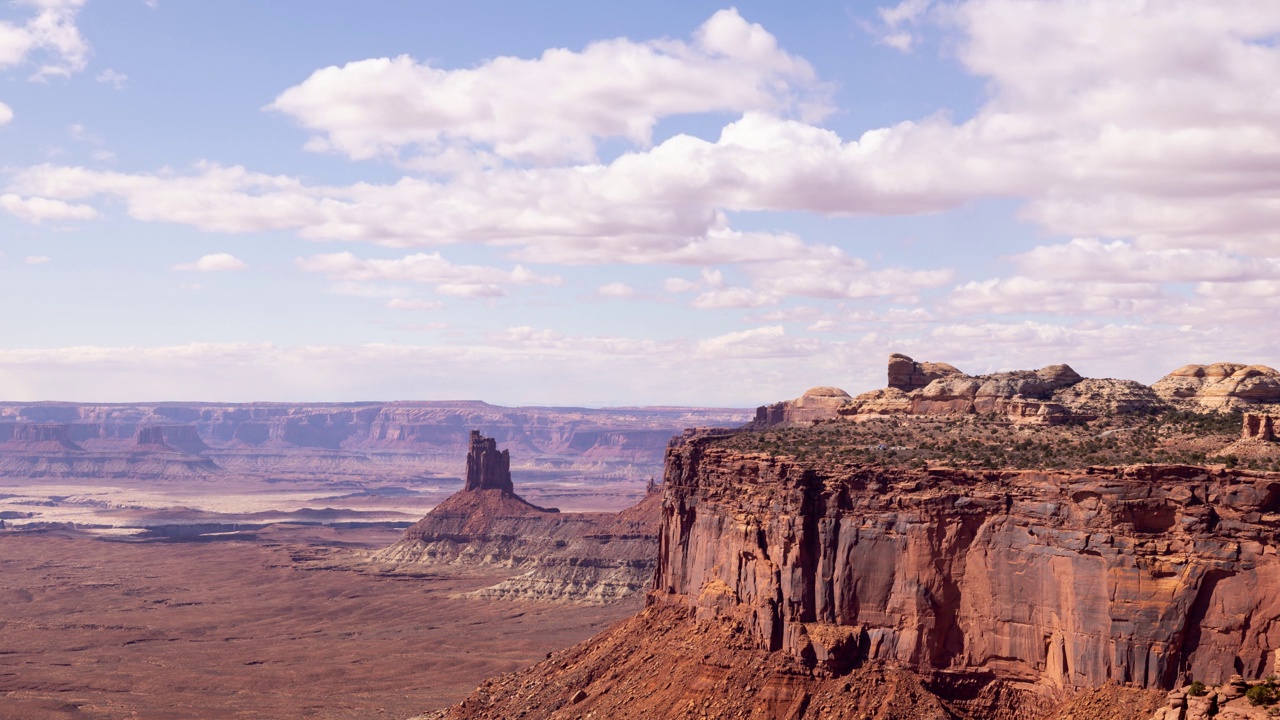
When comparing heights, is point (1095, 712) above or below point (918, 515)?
below

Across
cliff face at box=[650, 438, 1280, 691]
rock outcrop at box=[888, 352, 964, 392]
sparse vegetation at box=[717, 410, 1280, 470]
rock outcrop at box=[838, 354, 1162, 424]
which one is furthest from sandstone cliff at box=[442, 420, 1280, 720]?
rock outcrop at box=[888, 352, 964, 392]

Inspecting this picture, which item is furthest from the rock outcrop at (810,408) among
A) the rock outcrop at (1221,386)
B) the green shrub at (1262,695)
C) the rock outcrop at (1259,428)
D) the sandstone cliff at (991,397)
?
A: the green shrub at (1262,695)

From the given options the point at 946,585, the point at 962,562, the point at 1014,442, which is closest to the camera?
the point at 962,562

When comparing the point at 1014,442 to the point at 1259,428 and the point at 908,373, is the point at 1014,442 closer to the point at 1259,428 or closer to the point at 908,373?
the point at 1259,428

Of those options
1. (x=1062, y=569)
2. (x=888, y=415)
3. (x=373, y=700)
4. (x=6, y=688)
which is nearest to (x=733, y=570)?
(x=888, y=415)

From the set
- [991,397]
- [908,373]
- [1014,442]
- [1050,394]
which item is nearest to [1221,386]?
[1050,394]

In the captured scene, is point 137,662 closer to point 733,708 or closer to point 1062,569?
point 733,708
